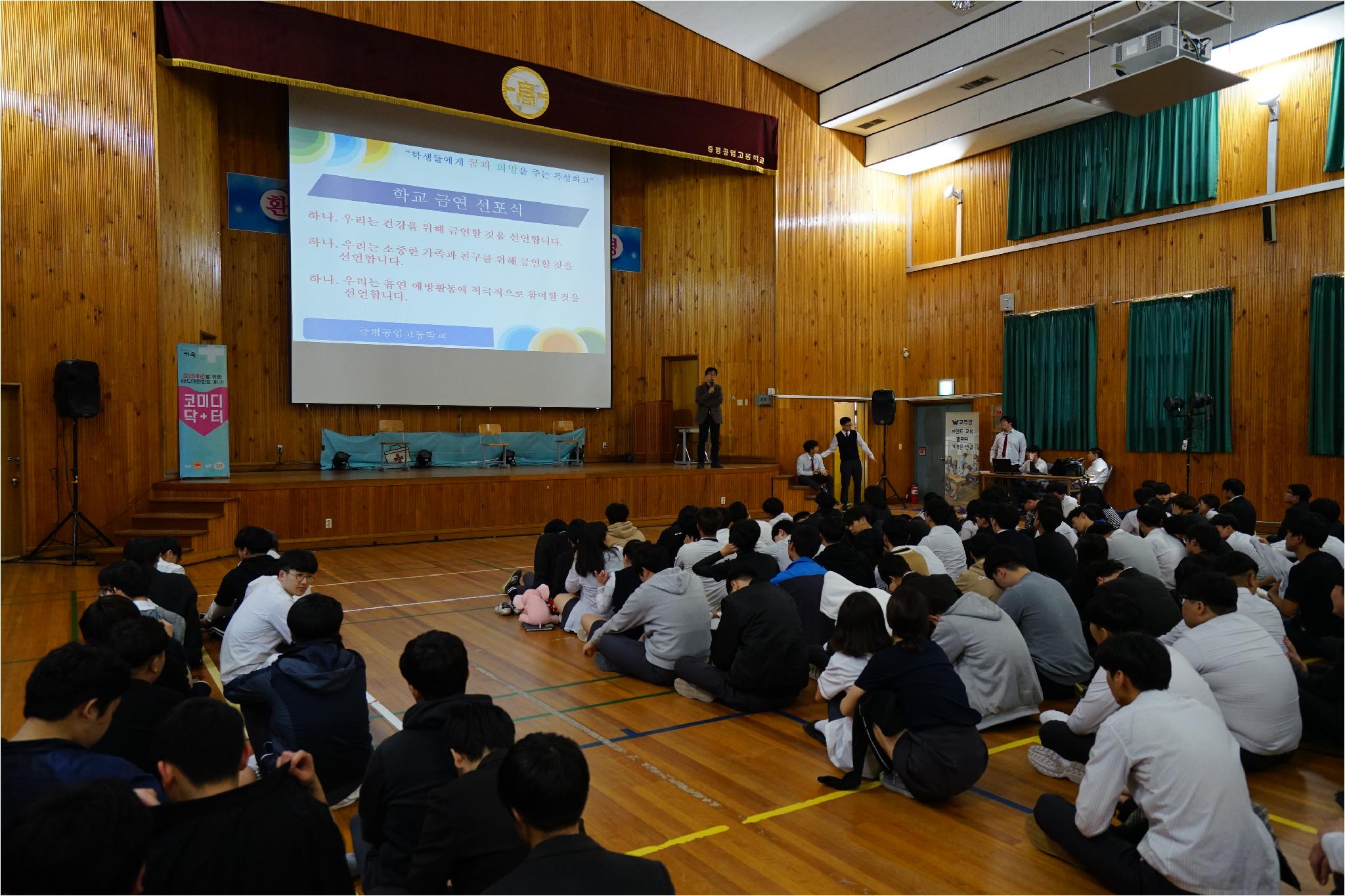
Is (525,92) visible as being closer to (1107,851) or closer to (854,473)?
(854,473)

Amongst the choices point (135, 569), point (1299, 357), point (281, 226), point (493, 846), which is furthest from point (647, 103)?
point (493, 846)

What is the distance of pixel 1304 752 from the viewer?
3.60 meters

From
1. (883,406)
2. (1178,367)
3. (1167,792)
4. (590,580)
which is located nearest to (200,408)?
(590,580)

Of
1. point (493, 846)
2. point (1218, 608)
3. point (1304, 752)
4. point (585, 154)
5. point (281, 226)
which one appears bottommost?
point (1304, 752)

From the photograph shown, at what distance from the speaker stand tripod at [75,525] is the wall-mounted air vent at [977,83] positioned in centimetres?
1153

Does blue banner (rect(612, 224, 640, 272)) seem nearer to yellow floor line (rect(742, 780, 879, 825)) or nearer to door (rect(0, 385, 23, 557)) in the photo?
door (rect(0, 385, 23, 557))

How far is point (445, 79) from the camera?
33.8 ft

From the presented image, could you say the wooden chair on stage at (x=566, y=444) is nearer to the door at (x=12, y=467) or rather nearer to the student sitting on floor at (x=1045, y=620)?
the door at (x=12, y=467)

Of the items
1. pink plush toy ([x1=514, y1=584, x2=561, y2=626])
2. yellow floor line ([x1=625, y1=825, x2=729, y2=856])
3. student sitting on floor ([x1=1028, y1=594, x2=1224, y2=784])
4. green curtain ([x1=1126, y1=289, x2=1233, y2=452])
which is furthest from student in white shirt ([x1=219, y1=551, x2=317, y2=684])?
green curtain ([x1=1126, y1=289, x2=1233, y2=452])

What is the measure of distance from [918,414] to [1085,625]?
404 inches

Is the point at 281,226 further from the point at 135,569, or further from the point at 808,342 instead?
the point at 135,569

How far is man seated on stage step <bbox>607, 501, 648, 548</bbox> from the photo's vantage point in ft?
18.1

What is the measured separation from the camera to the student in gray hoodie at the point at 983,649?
11.8ft

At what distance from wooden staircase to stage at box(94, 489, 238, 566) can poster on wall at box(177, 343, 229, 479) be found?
65 cm
